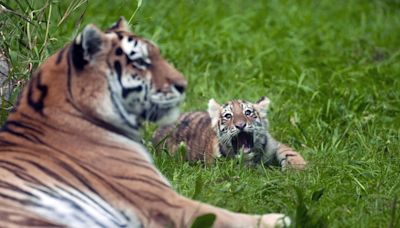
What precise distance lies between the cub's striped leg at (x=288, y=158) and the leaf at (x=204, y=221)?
6.67 feet

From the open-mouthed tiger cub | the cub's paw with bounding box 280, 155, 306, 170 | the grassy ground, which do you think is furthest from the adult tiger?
the open-mouthed tiger cub

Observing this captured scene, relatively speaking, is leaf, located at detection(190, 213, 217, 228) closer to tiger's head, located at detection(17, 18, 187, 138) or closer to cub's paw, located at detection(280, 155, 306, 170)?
tiger's head, located at detection(17, 18, 187, 138)

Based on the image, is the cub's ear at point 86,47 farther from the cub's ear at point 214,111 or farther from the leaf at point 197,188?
the cub's ear at point 214,111

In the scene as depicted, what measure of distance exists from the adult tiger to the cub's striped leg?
176 centimetres

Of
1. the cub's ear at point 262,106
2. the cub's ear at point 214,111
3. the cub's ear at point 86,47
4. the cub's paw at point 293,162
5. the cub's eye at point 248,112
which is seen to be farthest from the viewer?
the cub's ear at point 214,111

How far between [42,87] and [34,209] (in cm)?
62

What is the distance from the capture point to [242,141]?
295 inches

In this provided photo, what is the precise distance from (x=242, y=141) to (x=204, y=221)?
2763 mm

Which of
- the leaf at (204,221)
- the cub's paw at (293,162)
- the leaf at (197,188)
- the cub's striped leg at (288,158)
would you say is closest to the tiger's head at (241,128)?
the cub's striped leg at (288,158)

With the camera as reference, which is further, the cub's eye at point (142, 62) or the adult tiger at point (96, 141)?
the cub's eye at point (142, 62)

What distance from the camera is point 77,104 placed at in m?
4.95

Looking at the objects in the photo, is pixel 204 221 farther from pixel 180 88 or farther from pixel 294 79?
pixel 294 79

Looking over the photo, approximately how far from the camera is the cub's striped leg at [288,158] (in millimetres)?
6871

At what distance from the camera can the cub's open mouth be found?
294 inches
